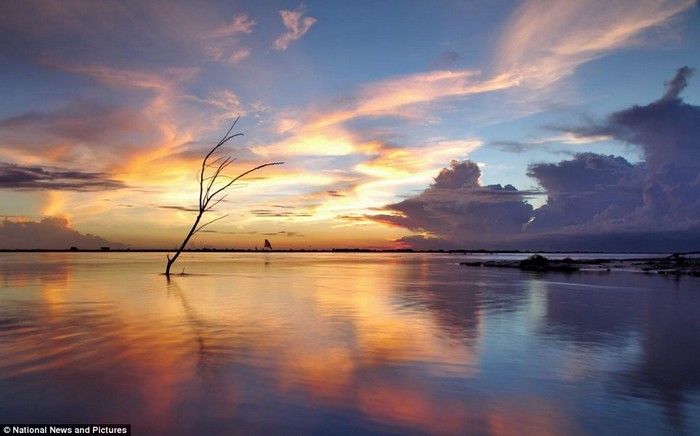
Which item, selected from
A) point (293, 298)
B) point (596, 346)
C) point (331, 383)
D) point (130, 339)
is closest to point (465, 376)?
point (331, 383)

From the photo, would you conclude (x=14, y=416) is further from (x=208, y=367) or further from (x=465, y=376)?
(x=465, y=376)

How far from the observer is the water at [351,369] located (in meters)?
6.99

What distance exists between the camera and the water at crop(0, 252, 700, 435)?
22.9 ft

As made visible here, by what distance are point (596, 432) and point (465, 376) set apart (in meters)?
3.18

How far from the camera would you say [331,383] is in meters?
8.88

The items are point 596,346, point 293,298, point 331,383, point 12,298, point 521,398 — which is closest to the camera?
point 521,398

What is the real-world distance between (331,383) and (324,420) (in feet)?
6.63

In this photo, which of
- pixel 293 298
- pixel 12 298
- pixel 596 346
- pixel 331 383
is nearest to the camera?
pixel 331 383

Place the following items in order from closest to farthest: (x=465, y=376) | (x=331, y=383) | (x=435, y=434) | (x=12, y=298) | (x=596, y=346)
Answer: (x=435, y=434), (x=331, y=383), (x=465, y=376), (x=596, y=346), (x=12, y=298)

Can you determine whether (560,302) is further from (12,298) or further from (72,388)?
(12,298)

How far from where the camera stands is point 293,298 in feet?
80.3

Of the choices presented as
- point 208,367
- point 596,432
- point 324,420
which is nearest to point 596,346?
point 596,432

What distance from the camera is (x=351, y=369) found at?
9891 mm

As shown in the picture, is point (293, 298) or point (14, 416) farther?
point (293, 298)
